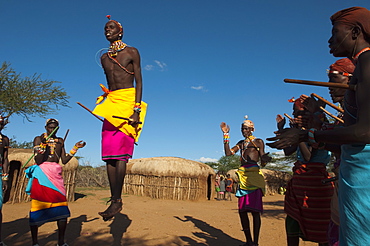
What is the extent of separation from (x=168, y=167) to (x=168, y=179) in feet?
2.70

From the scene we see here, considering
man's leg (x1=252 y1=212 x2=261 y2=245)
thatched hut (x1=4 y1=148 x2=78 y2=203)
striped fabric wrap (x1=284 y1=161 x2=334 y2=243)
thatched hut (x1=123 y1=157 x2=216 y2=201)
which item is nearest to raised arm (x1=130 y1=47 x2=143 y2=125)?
striped fabric wrap (x1=284 y1=161 x2=334 y2=243)

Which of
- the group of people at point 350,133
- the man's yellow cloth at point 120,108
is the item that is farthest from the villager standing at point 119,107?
the group of people at point 350,133

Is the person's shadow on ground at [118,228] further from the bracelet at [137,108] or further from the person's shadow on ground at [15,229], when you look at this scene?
the bracelet at [137,108]

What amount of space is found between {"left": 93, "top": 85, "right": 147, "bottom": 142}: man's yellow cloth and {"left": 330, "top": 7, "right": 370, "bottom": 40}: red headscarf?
2464 millimetres

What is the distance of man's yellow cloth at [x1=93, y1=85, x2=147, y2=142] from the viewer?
3.55 metres

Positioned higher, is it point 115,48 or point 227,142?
point 115,48

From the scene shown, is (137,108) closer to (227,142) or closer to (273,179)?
(227,142)

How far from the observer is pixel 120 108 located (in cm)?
358

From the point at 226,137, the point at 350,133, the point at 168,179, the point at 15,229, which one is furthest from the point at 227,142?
the point at 168,179

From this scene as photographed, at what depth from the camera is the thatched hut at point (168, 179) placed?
1922 centimetres

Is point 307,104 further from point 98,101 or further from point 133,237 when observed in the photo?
point 133,237

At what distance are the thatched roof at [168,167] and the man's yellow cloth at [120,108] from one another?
16.0 metres

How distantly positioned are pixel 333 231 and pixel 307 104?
1.25 meters

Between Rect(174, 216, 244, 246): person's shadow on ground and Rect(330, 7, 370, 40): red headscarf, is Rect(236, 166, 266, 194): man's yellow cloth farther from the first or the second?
Rect(330, 7, 370, 40): red headscarf
